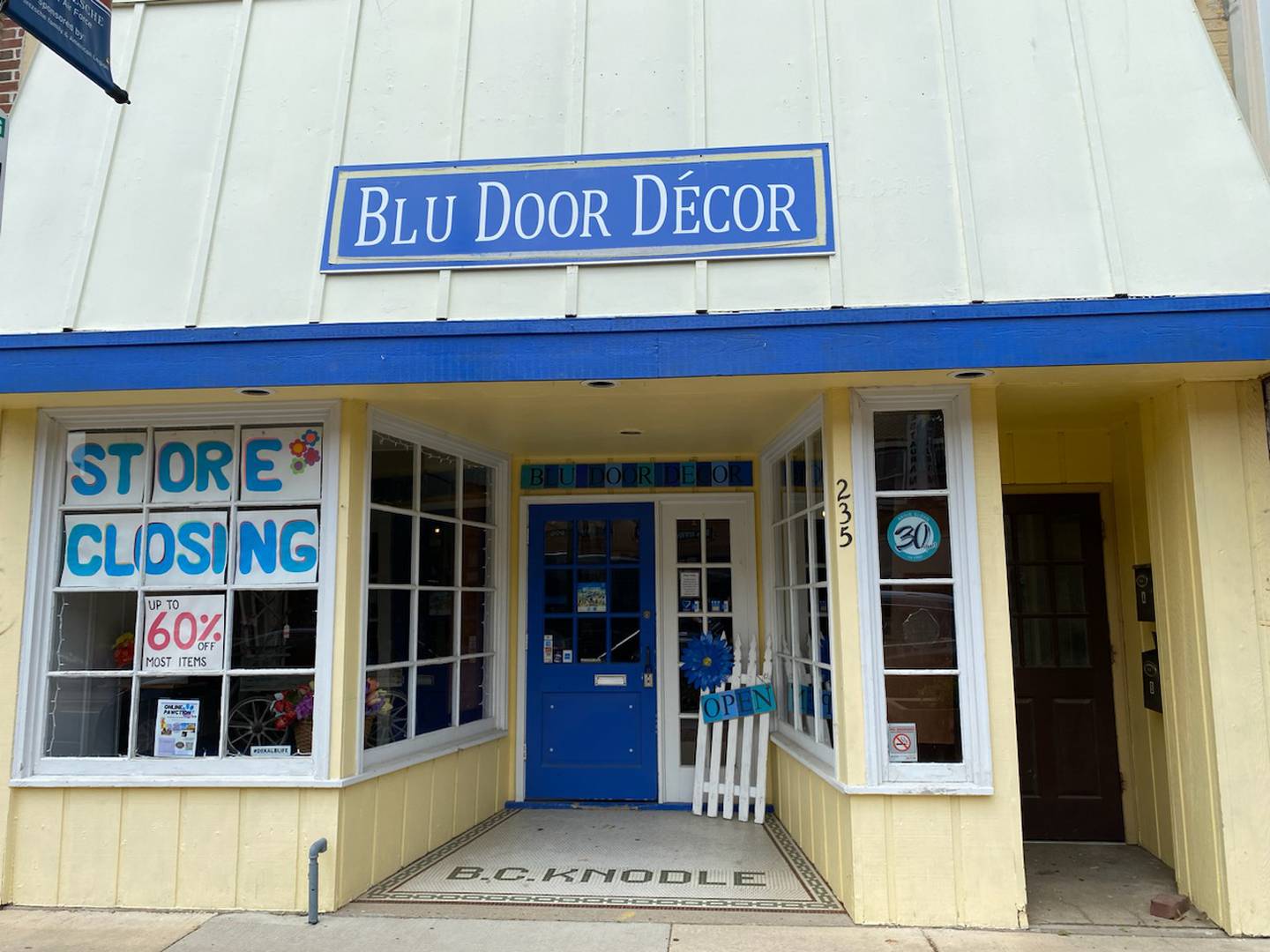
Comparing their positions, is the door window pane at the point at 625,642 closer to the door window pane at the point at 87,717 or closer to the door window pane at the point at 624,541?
the door window pane at the point at 624,541

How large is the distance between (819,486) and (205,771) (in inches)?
152

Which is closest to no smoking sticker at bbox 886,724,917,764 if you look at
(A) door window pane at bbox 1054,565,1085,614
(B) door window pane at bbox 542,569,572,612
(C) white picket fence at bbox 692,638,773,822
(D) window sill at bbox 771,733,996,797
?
(D) window sill at bbox 771,733,996,797

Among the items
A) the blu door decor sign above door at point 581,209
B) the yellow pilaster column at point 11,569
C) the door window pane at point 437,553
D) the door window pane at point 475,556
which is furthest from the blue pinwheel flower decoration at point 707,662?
the yellow pilaster column at point 11,569

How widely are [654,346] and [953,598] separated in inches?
82.0

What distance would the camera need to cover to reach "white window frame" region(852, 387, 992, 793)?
15.1ft

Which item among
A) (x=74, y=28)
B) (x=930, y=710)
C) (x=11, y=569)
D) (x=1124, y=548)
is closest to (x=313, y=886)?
(x=11, y=569)

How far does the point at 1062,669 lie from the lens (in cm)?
611

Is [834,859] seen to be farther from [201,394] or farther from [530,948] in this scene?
[201,394]

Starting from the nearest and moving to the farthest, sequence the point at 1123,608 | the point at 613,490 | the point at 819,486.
A: 1. the point at 819,486
2. the point at 1123,608
3. the point at 613,490

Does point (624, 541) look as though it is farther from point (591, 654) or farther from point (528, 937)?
point (528, 937)

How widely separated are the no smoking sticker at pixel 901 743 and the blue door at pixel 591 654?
2642 mm

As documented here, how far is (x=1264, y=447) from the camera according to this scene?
4.60 metres

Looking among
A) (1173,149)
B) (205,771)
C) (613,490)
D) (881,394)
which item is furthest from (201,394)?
(1173,149)

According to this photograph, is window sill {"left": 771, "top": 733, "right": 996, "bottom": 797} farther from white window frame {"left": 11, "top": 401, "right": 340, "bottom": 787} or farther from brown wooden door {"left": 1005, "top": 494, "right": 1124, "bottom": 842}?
white window frame {"left": 11, "top": 401, "right": 340, "bottom": 787}
